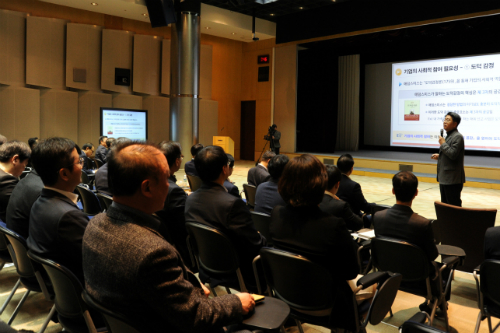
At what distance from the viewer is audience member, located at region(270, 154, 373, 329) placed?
1843 millimetres

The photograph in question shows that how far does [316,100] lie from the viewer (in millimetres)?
14055

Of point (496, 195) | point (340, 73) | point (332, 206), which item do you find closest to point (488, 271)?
point (332, 206)

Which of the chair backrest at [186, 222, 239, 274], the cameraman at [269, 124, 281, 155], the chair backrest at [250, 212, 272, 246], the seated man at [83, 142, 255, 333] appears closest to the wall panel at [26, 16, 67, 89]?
the cameraman at [269, 124, 281, 155]

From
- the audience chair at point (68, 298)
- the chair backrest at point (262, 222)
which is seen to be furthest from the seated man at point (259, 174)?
the audience chair at point (68, 298)

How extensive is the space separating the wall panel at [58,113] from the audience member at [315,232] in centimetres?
1010

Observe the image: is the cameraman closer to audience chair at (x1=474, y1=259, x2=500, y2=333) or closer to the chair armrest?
audience chair at (x1=474, y1=259, x2=500, y2=333)

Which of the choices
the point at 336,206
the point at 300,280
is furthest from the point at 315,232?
the point at 336,206

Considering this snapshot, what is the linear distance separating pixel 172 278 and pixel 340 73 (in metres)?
14.7

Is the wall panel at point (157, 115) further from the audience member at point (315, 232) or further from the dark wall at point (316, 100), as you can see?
the audience member at point (315, 232)

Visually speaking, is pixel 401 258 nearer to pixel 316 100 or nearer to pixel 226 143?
pixel 226 143

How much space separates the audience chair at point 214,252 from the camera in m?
2.28

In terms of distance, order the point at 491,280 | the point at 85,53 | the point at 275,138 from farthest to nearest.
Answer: the point at 275,138 < the point at 85,53 < the point at 491,280

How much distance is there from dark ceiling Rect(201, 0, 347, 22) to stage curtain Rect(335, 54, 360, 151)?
335cm

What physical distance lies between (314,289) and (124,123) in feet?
35.0
